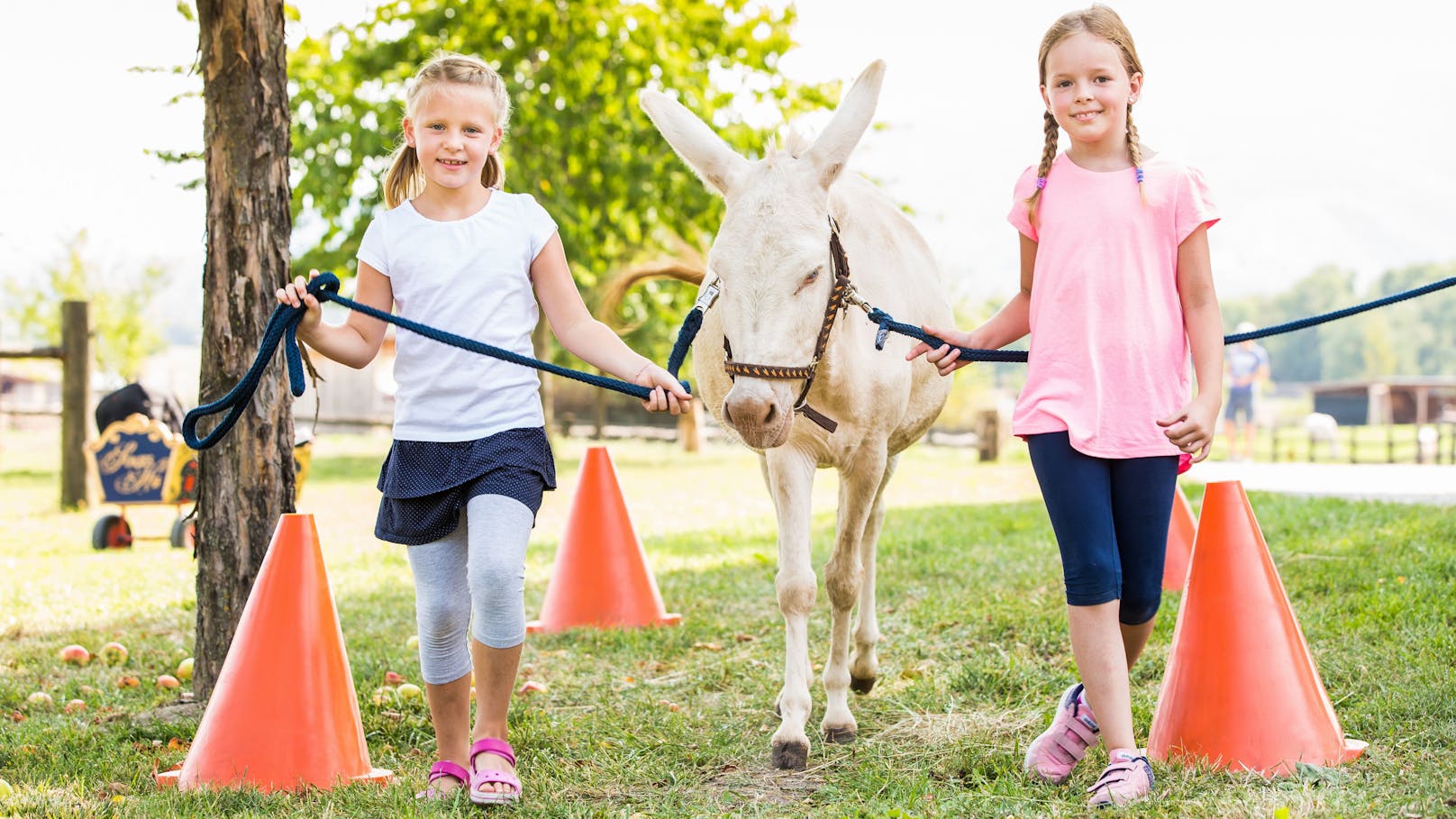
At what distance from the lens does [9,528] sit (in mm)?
9227

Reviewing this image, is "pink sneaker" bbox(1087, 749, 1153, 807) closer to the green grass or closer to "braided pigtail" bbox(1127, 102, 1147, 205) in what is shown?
the green grass

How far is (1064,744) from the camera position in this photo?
3074 millimetres

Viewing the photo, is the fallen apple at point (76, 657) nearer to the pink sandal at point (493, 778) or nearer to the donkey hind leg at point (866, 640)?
the pink sandal at point (493, 778)

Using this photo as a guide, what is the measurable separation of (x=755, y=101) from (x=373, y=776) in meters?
14.5

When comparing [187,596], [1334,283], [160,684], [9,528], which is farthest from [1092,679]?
[1334,283]

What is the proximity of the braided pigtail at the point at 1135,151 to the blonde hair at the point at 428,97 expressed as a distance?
1532mm

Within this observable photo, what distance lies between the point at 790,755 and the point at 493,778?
0.92 m

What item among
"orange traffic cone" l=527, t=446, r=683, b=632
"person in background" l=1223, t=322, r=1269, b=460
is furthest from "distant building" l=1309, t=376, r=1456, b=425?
"orange traffic cone" l=527, t=446, r=683, b=632

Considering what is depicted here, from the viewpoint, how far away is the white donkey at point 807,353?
3027 millimetres

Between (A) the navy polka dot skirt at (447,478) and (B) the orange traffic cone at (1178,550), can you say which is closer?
(A) the navy polka dot skirt at (447,478)

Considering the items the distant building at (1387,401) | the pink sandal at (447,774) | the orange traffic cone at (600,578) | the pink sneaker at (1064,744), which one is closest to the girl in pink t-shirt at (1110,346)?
the pink sneaker at (1064,744)

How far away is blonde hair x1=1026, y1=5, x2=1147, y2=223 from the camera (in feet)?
9.25

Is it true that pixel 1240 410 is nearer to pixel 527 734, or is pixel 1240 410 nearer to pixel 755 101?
pixel 755 101

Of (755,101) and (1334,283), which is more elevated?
(1334,283)
